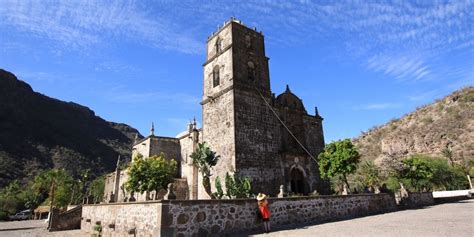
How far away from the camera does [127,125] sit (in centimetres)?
16725

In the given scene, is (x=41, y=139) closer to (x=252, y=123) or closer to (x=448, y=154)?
(x=252, y=123)

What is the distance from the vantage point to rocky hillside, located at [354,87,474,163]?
1997 inches

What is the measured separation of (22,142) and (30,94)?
32.2m

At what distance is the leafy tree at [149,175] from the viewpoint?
31.2 meters

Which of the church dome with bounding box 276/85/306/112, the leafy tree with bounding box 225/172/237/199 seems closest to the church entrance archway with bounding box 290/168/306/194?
the church dome with bounding box 276/85/306/112

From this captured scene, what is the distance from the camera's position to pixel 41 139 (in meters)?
95.9

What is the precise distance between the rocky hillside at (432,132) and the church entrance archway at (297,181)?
1088 inches

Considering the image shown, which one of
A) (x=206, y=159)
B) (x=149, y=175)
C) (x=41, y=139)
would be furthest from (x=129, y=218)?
(x=41, y=139)

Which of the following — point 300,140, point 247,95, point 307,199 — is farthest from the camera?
point 300,140

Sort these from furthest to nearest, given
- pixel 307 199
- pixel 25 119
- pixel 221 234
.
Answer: pixel 25 119 → pixel 307 199 → pixel 221 234

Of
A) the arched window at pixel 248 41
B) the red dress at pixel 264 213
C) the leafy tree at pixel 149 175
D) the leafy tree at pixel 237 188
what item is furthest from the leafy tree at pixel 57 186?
the red dress at pixel 264 213

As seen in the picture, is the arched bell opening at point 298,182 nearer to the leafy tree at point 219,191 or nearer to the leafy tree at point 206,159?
the leafy tree at point 219,191

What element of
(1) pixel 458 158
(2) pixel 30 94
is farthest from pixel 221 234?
(2) pixel 30 94

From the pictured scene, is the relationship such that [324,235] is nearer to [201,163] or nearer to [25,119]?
[201,163]
